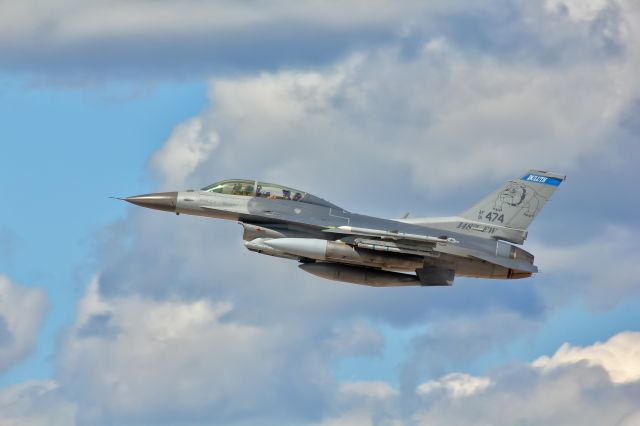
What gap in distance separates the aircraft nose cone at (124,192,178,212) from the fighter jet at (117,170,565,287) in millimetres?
39

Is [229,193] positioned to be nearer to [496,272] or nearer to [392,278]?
[392,278]

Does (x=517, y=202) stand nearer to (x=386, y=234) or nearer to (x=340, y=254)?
(x=386, y=234)

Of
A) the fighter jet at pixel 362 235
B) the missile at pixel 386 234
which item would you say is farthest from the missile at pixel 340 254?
the missile at pixel 386 234

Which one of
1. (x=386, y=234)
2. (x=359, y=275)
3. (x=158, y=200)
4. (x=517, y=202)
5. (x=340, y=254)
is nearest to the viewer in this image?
(x=340, y=254)

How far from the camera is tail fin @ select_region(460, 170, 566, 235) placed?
174 feet

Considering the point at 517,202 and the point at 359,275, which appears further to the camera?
the point at 517,202

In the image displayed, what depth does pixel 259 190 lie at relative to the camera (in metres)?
50.8

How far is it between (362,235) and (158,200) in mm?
8090

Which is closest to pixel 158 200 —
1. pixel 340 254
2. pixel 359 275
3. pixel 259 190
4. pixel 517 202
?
pixel 259 190

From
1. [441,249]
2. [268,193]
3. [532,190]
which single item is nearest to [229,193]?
[268,193]

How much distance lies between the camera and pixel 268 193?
50781 millimetres

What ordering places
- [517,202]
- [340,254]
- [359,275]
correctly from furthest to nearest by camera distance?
[517,202], [359,275], [340,254]

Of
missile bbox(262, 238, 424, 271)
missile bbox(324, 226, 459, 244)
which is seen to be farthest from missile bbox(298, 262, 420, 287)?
missile bbox(324, 226, 459, 244)

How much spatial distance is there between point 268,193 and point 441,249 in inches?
281
